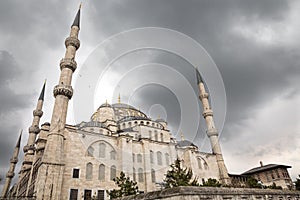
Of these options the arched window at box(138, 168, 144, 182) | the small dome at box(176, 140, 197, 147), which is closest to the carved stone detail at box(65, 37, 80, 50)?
the arched window at box(138, 168, 144, 182)

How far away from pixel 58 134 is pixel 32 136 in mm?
17978

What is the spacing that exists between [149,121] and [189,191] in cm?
2982

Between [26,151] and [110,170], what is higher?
[26,151]

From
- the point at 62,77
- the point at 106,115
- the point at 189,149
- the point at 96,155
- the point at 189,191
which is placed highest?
the point at 106,115

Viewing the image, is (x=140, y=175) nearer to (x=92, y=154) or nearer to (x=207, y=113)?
(x=92, y=154)

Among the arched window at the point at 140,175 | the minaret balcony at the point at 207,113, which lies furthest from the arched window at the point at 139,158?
the minaret balcony at the point at 207,113

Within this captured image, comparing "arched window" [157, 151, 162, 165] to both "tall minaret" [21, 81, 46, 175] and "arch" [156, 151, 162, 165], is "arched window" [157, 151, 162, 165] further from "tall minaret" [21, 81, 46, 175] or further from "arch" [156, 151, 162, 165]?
"tall minaret" [21, 81, 46, 175]

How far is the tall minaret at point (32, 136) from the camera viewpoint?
31078 millimetres

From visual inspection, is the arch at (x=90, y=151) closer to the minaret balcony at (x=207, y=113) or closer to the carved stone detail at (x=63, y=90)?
the carved stone detail at (x=63, y=90)

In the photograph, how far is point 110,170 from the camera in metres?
22.8

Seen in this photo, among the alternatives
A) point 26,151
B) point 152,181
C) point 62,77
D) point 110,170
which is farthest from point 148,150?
point 26,151

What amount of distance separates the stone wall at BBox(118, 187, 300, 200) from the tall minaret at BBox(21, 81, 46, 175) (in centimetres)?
2996

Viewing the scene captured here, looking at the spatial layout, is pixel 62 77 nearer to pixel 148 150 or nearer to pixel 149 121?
pixel 148 150

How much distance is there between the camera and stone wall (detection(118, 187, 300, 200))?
18.8ft
